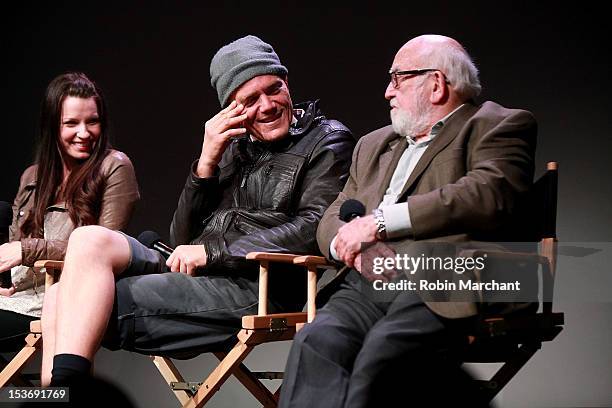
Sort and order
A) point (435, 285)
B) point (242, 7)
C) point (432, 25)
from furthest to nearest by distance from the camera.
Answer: point (242, 7), point (432, 25), point (435, 285)

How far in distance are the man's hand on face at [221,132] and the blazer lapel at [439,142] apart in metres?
0.76

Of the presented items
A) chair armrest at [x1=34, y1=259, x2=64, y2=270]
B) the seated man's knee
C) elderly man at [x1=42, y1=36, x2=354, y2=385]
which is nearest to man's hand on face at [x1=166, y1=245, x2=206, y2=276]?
elderly man at [x1=42, y1=36, x2=354, y2=385]

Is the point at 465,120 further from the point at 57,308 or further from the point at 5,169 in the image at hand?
the point at 5,169

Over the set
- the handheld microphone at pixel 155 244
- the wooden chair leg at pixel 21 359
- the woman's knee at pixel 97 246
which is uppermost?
the woman's knee at pixel 97 246

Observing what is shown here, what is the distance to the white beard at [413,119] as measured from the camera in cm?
302

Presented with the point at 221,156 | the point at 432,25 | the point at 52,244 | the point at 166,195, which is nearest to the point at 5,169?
the point at 166,195

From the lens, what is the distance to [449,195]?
2725mm

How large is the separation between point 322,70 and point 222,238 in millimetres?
1144

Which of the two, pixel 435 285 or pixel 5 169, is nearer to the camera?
pixel 435 285

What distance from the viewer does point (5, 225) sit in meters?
3.63

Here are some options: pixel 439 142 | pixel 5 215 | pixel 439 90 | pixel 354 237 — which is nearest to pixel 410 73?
pixel 439 90

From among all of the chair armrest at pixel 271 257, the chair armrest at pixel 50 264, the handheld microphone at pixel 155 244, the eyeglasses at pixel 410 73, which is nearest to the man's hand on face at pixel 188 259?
the handheld microphone at pixel 155 244

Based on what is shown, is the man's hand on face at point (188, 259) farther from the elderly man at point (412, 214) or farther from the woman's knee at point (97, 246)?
the elderly man at point (412, 214)

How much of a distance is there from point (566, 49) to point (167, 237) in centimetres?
207
